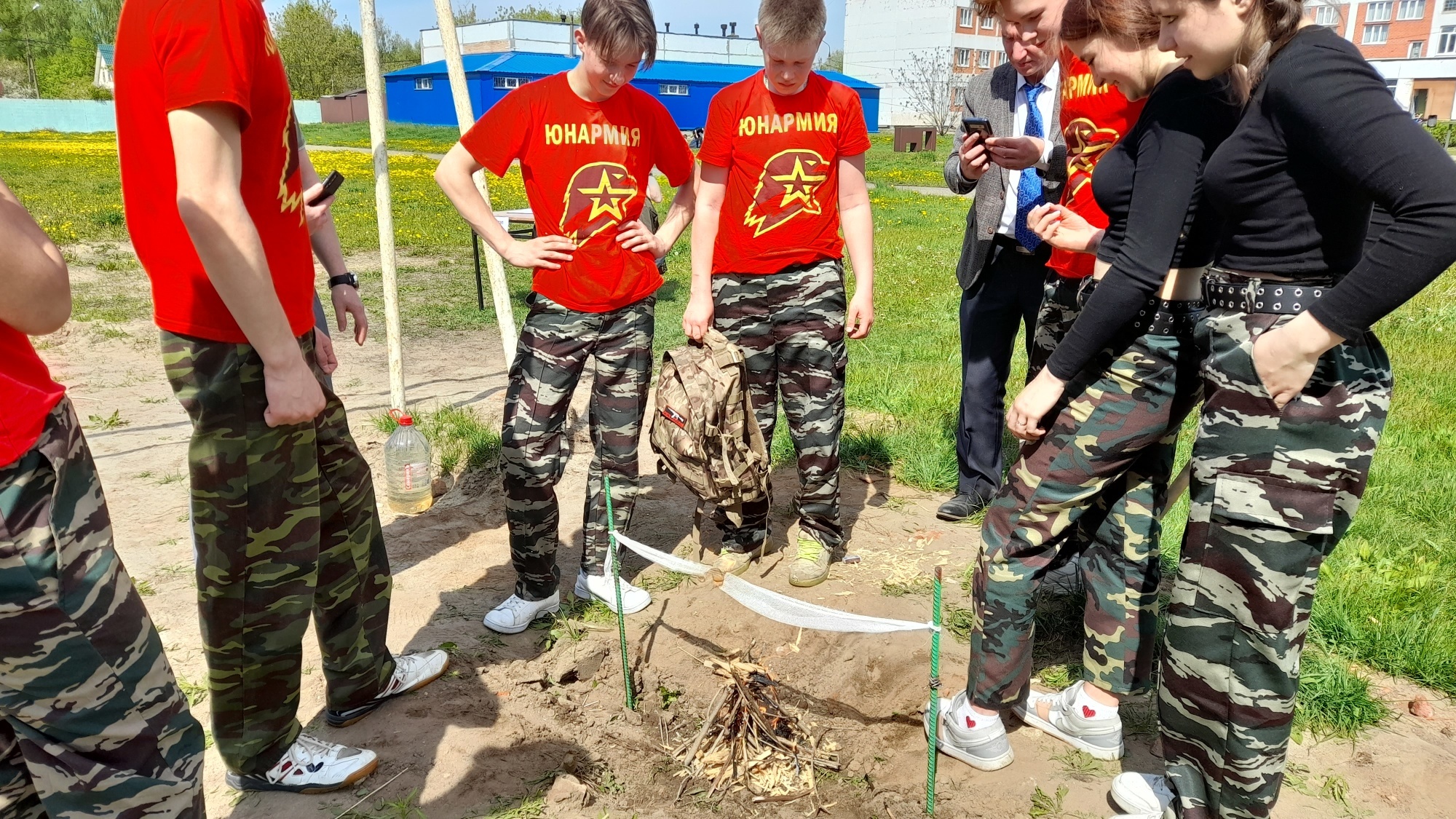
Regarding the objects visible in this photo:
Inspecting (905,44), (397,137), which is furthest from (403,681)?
(905,44)

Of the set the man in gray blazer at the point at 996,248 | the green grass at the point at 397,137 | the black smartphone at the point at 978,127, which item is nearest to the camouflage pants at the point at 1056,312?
the man in gray blazer at the point at 996,248

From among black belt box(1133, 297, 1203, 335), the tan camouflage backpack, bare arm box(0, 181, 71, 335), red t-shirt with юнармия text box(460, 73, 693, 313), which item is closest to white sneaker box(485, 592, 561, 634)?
the tan camouflage backpack

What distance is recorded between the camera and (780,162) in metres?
3.78

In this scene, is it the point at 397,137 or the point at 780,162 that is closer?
the point at 780,162

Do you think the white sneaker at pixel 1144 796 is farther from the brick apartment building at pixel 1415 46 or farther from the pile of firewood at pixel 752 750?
the brick apartment building at pixel 1415 46

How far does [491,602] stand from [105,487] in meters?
2.50

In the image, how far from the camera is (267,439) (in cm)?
241

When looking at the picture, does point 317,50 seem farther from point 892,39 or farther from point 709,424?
point 709,424

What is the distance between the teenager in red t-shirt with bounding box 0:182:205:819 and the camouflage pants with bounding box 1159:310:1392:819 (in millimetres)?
2263

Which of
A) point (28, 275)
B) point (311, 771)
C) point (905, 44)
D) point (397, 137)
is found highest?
point (905, 44)

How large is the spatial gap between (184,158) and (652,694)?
7.34 ft

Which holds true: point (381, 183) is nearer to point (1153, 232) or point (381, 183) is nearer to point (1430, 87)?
point (1153, 232)

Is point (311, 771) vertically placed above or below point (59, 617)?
below

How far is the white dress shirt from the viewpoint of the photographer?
4031mm
